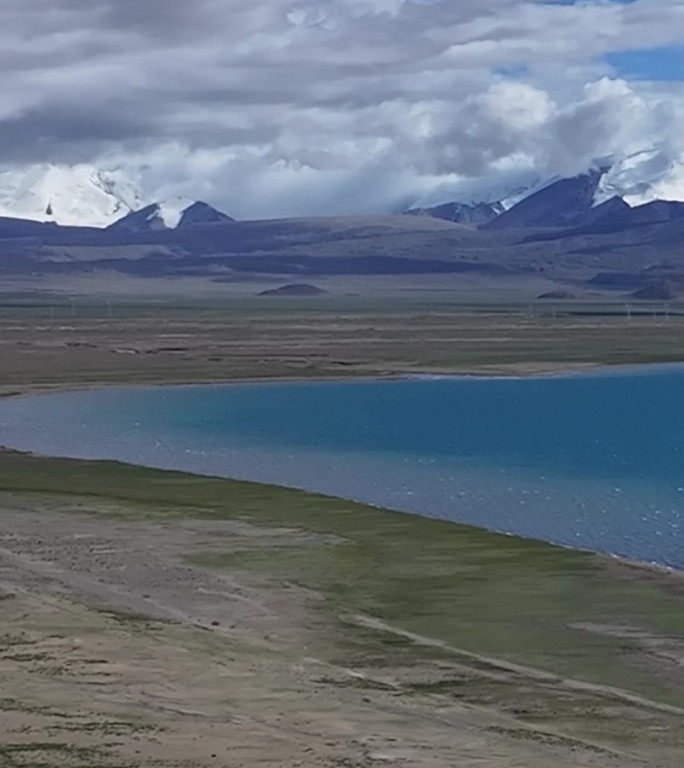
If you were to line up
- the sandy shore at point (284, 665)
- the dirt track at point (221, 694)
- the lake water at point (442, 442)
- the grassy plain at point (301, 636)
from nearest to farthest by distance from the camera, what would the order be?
the dirt track at point (221, 694) → the sandy shore at point (284, 665) → the grassy plain at point (301, 636) → the lake water at point (442, 442)

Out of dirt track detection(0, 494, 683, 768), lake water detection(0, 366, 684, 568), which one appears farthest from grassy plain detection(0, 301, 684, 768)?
lake water detection(0, 366, 684, 568)

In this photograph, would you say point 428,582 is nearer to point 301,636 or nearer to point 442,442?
point 301,636

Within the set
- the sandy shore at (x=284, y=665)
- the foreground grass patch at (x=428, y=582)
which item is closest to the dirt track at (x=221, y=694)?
the sandy shore at (x=284, y=665)

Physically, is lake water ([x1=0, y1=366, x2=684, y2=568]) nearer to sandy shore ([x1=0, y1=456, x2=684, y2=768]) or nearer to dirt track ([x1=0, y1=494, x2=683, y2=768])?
sandy shore ([x1=0, y1=456, x2=684, y2=768])

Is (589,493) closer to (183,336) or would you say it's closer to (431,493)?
(431,493)

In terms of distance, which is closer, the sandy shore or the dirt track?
the dirt track

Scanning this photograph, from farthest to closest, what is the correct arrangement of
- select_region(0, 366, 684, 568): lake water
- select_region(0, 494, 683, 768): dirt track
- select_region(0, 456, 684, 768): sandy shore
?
select_region(0, 366, 684, 568): lake water < select_region(0, 456, 684, 768): sandy shore < select_region(0, 494, 683, 768): dirt track

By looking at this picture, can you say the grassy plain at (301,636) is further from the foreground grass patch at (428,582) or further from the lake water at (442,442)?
the lake water at (442,442)
